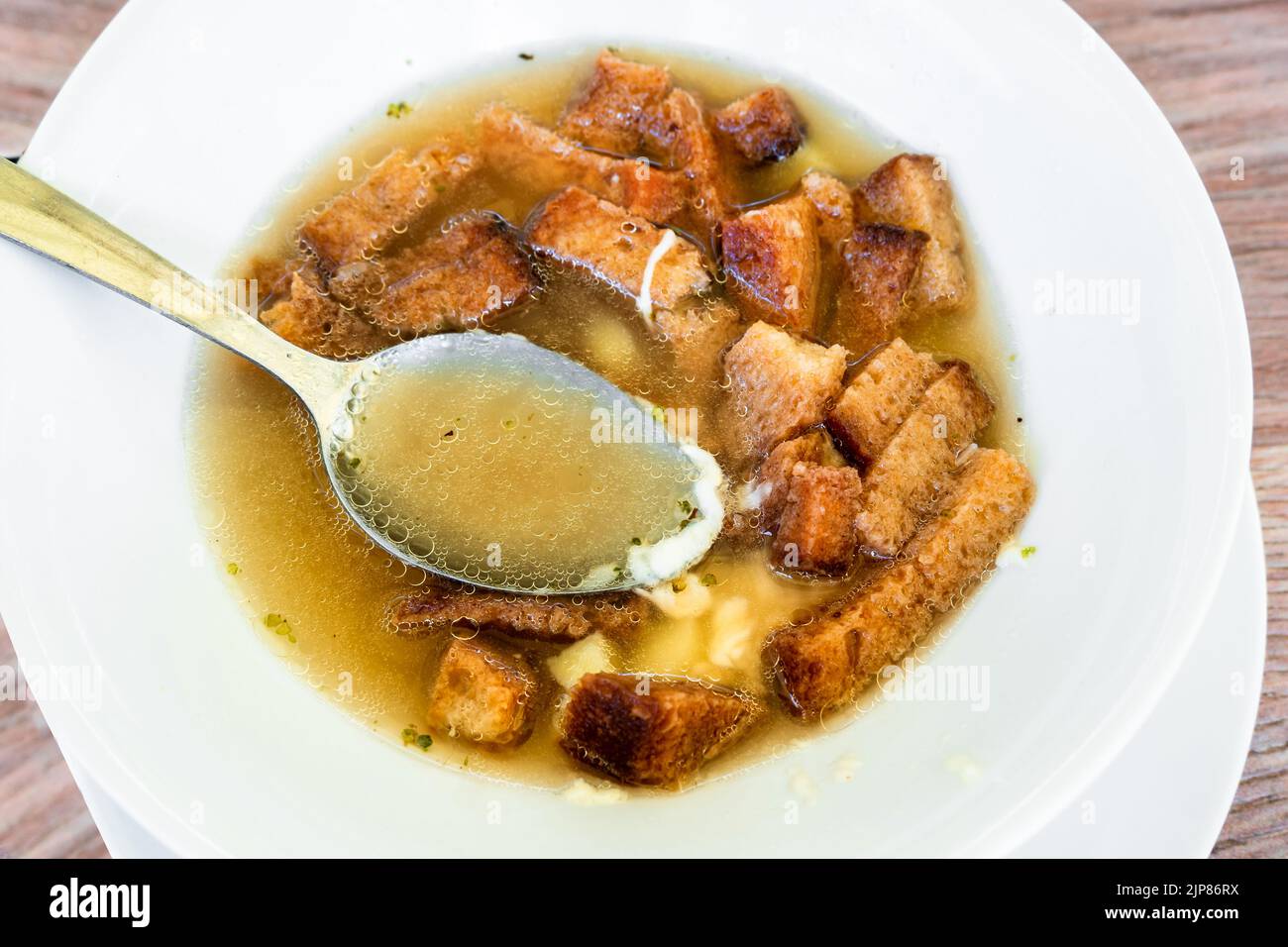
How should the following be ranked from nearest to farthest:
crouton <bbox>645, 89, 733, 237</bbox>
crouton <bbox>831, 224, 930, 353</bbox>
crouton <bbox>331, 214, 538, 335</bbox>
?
crouton <bbox>831, 224, 930, 353</bbox>
crouton <bbox>331, 214, 538, 335</bbox>
crouton <bbox>645, 89, 733, 237</bbox>

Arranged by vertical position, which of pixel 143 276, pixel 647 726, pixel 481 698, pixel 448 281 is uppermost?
pixel 143 276

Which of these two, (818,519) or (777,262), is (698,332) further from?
(818,519)

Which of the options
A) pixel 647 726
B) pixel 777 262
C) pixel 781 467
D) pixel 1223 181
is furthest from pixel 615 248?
pixel 1223 181

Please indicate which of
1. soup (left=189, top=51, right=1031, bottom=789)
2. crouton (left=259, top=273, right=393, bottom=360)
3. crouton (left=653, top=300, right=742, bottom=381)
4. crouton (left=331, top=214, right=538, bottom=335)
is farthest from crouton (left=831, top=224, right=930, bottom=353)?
crouton (left=259, top=273, right=393, bottom=360)

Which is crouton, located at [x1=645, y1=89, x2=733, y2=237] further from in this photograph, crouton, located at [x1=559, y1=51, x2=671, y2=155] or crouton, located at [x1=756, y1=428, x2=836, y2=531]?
crouton, located at [x1=756, y1=428, x2=836, y2=531]

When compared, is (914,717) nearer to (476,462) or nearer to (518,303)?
(476,462)

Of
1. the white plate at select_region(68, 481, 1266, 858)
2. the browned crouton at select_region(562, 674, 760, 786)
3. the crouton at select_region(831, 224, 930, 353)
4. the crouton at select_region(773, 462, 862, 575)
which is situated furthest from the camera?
the crouton at select_region(831, 224, 930, 353)

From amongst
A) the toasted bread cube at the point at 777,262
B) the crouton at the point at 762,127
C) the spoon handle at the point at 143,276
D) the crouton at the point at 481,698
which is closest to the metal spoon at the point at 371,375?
the spoon handle at the point at 143,276
